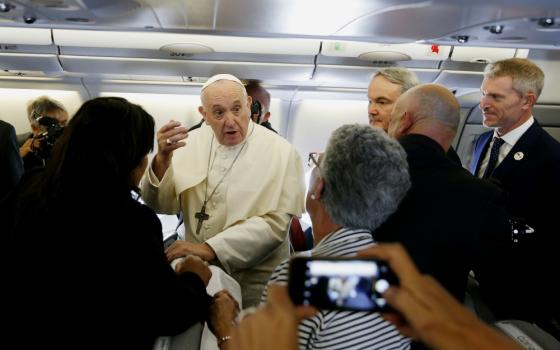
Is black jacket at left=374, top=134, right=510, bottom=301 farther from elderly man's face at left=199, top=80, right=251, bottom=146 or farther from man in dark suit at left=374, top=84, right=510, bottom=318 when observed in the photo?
elderly man's face at left=199, top=80, right=251, bottom=146

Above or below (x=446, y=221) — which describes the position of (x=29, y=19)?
above

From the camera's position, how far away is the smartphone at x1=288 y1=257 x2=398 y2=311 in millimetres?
945

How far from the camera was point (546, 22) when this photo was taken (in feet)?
7.06

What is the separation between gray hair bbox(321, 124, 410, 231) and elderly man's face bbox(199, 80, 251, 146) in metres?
1.26

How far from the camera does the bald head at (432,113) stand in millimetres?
2113

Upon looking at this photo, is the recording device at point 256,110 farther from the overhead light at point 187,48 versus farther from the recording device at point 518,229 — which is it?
the recording device at point 518,229

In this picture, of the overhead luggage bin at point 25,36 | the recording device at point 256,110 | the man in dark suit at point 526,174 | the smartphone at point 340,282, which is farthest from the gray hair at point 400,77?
the overhead luggage bin at point 25,36

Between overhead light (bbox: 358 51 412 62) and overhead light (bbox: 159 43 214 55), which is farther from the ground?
overhead light (bbox: 358 51 412 62)

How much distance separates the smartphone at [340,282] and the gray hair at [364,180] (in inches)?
21.9

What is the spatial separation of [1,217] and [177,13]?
1.21 m

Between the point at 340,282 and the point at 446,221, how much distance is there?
0.89 m

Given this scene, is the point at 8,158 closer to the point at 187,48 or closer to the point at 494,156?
the point at 187,48

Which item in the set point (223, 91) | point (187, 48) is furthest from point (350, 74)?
point (223, 91)

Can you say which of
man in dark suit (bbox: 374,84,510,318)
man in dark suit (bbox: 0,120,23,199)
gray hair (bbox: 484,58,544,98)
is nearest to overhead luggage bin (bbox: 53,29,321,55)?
man in dark suit (bbox: 0,120,23,199)
